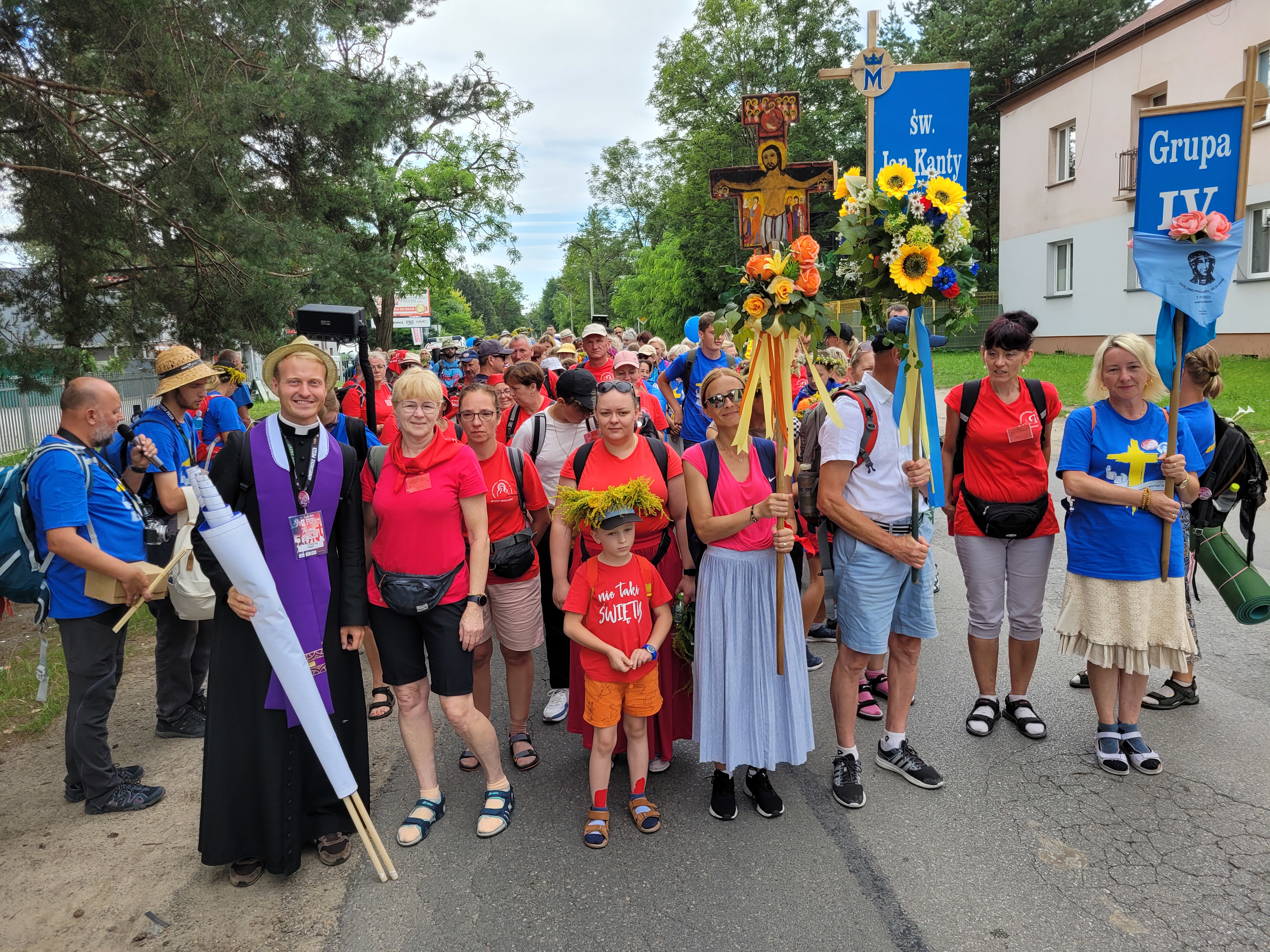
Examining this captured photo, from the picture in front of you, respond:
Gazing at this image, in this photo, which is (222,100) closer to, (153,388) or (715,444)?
(715,444)

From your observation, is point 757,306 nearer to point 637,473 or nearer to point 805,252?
point 805,252

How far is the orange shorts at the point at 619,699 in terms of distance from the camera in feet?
11.9

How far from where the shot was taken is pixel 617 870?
3.39m

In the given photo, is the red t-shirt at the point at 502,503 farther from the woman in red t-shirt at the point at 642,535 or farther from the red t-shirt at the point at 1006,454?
the red t-shirt at the point at 1006,454

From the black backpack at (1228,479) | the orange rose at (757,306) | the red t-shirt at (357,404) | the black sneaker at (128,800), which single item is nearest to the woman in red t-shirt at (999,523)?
the black backpack at (1228,479)

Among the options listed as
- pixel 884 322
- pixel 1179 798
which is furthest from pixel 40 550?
pixel 1179 798

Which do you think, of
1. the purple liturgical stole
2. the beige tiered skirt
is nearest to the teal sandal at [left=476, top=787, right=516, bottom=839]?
the purple liturgical stole

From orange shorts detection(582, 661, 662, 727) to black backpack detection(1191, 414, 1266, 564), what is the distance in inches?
124

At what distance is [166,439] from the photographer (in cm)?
474

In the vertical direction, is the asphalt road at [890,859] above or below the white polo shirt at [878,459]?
below

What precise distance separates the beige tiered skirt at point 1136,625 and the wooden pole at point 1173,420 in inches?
4.4

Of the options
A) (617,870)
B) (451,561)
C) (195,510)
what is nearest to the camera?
(617,870)

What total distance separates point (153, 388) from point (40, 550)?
1926 centimetres

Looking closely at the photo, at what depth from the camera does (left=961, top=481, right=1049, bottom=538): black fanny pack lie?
13.8 ft
